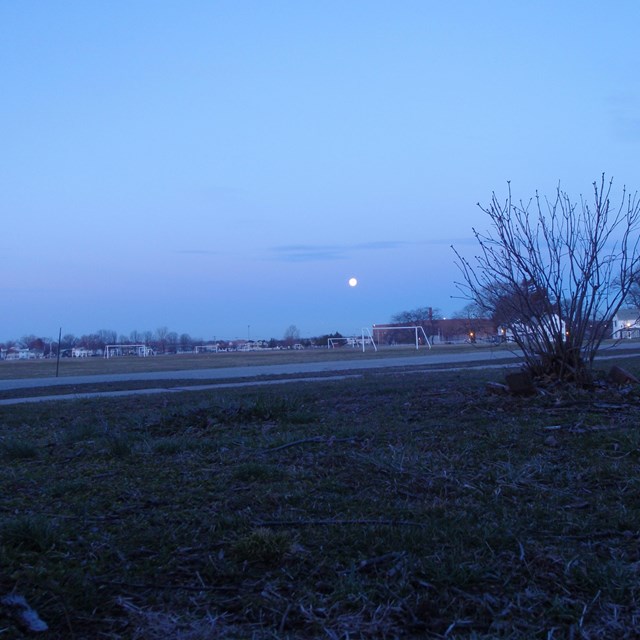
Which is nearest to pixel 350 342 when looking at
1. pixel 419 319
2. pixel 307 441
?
pixel 419 319

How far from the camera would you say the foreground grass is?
3.35 m

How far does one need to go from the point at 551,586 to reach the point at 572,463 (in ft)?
7.78

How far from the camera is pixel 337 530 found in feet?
14.4

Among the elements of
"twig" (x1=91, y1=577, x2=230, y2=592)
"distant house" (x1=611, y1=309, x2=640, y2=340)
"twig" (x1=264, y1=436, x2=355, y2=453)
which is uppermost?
"distant house" (x1=611, y1=309, x2=640, y2=340)

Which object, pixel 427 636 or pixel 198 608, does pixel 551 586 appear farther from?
pixel 198 608

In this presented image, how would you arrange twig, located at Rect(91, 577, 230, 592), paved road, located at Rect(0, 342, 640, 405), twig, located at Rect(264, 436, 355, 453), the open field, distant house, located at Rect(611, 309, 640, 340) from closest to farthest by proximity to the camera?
twig, located at Rect(91, 577, 230, 592)
twig, located at Rect(264, 436, 355, 453)
distant house, located at Rect(611, 309, 640, 340)
paved road, located at Rect(0, 342, 640, 405)
the open field

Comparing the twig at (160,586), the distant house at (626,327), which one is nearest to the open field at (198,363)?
the distant house at (626,327)

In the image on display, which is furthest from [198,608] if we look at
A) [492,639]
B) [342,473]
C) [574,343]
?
[574,343]

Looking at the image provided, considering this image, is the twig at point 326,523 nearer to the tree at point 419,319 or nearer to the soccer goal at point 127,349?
the tree at point 419,319

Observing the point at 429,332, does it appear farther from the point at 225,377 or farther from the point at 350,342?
the point at 225,377

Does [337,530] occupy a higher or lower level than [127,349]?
lower

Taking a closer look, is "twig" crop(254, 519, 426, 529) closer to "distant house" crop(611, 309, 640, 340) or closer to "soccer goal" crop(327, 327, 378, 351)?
"distant house" crop(611, 309, 640, 340)

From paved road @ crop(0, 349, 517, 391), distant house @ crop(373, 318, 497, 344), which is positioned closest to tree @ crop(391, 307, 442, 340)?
distant house @ crop(373, 318, 497, 344)

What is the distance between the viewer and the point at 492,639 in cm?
308
